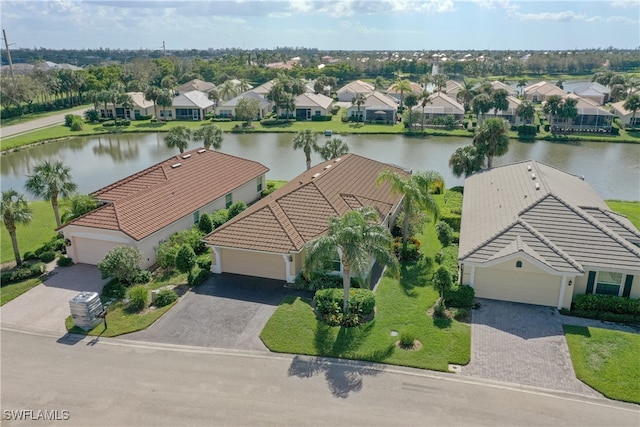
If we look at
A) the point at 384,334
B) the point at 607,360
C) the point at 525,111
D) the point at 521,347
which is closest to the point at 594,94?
the point at 525,111

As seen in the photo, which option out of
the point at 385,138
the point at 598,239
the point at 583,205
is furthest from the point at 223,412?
the point at 385,138

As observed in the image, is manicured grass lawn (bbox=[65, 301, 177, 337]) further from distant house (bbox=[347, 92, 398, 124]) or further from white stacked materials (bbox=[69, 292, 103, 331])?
distant house (bbox=[347, 92, 398, 124])

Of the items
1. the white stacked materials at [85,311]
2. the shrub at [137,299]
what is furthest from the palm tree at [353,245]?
the white stacked materials at [85,311]

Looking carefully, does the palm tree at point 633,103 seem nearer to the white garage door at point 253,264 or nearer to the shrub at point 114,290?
the white garage door at point 253,264

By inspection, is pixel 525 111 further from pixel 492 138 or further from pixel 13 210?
pixel 13 210

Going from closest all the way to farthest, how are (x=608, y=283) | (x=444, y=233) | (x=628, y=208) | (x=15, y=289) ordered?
(x=608, y=283) < (x=15, y=289) < (x=444, y=233) < (x=628, y=208)

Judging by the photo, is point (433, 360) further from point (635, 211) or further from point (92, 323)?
point (635, 211)
